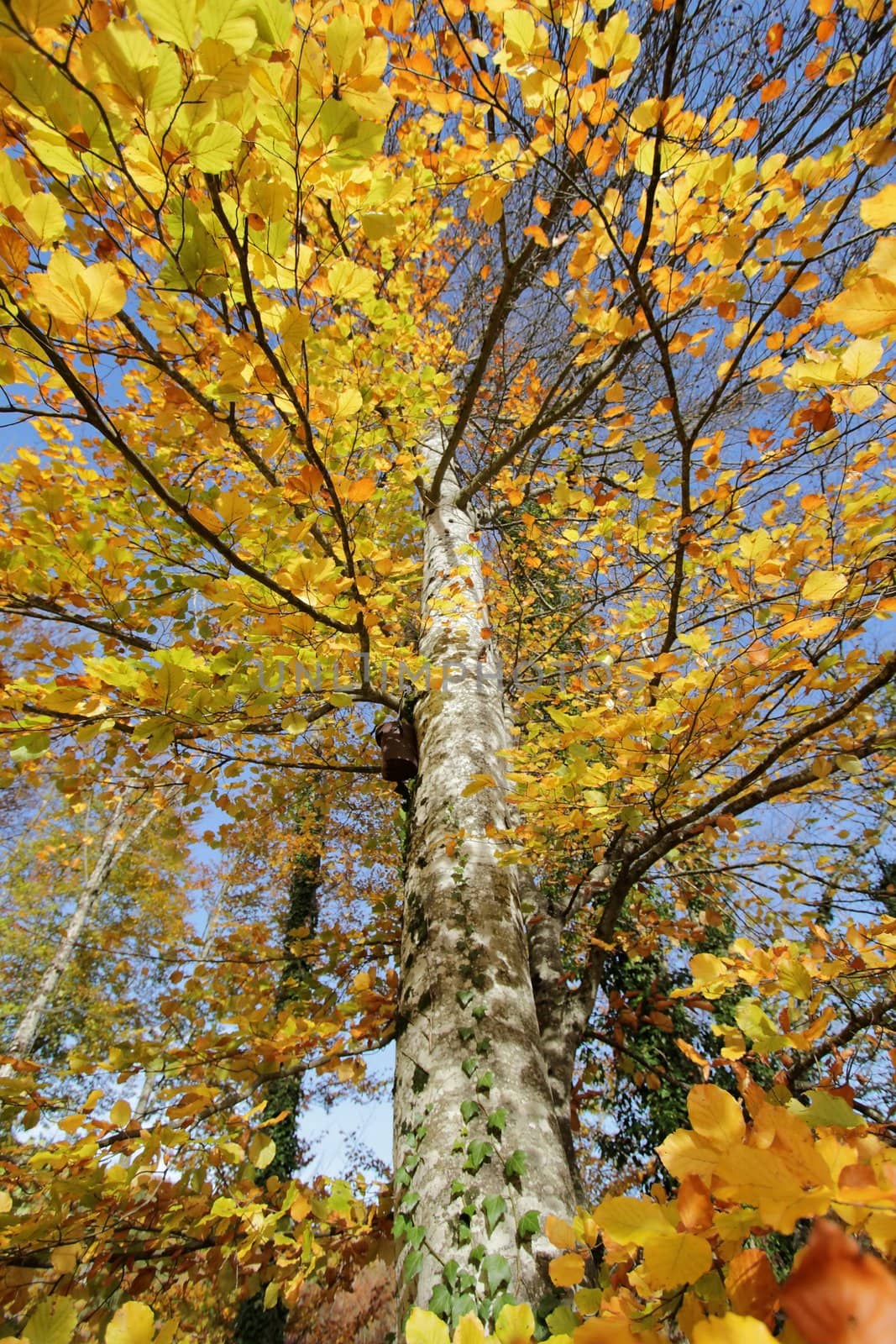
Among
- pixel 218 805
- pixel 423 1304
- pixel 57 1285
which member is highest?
pixel 218 805

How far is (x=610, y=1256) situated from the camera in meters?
0.77

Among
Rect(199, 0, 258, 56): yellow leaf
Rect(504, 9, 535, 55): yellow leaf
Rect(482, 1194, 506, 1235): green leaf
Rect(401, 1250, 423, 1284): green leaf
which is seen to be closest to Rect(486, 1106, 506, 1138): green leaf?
Rect(482, 1194, 506, 1235): green leaf

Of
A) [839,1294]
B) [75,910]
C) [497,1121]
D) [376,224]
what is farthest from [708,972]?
[75,910]

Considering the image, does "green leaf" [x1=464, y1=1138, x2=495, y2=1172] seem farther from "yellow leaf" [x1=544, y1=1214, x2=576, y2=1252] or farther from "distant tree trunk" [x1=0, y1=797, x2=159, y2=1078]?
"distant tree trunk" [x1=0, y1=797, x2=159, y2=1078]

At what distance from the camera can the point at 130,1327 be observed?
816mm

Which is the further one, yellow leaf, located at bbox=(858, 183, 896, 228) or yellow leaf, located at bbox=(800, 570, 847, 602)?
yellow leaf, located at bbox=(800, 570, 847, 602)

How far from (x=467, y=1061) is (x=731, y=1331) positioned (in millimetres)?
957

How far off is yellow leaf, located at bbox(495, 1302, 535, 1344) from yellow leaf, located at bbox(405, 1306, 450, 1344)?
8 centimetres

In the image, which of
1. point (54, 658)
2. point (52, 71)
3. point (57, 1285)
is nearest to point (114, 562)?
point (54, 658)

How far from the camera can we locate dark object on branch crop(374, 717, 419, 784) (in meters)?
2.23

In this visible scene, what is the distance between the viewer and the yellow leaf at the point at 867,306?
69cm

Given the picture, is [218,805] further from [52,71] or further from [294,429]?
[52,71]

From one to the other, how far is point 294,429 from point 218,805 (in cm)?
181

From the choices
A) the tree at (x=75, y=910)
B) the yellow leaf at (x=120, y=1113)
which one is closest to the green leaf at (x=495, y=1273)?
the yellow leaf at (x=120, y=1113)
